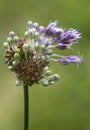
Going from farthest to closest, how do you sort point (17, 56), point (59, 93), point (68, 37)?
point (59, 93), point (68, 37), point (17, 56)

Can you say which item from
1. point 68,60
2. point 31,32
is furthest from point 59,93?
point 31,32

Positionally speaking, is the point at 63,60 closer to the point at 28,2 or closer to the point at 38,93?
the point at 38,93

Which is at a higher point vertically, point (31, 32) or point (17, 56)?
point (31, 32)

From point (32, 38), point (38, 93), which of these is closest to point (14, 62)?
point (32, 38)

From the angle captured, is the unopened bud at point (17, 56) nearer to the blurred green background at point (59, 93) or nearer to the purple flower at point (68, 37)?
the purple flower at point (68, 37)

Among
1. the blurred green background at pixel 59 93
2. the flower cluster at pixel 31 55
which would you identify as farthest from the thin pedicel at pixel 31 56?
the blurred green background at pixel 59 93

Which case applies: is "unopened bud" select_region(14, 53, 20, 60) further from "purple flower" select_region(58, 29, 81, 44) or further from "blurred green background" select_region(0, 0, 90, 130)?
"blurred green background" select_region(0, 0, 90, 130)

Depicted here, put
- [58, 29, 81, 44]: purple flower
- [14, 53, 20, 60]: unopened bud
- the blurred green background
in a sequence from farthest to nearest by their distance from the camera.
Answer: the blurred green background → [58, 29, 81, 44]: purple flower → [14, 53, 20, 60]: unopened bud

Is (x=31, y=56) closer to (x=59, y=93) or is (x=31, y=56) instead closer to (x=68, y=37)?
(x=68, y=37)

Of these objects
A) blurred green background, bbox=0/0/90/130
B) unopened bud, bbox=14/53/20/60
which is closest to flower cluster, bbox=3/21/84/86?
unopened bud, bbox=14/53/20/60
